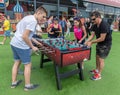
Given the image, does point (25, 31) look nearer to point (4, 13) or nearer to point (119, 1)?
point (4, 13)

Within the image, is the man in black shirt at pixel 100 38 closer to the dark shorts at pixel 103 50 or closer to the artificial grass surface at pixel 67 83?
the dark shorts at pixel 103 50

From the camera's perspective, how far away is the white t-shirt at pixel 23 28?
283 centimetres

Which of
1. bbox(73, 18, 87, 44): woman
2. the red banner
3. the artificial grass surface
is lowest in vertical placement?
the artificial grass surface

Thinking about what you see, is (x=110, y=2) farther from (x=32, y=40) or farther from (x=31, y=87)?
(x=31, y=87)

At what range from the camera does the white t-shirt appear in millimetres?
2826

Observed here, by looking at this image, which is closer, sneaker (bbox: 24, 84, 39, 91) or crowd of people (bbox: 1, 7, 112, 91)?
crowd of people (bbox: 1, 7, 112, 91)

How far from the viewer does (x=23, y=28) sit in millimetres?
2957

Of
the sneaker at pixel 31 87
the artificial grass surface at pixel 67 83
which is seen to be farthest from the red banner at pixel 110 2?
the sneaker at pixel 31 87

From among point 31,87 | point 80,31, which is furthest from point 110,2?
point 31,87

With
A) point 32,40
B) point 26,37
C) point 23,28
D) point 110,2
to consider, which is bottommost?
point 32,40

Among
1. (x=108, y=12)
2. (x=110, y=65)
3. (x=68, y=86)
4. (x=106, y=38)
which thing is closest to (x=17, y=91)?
(x=68, y=86)

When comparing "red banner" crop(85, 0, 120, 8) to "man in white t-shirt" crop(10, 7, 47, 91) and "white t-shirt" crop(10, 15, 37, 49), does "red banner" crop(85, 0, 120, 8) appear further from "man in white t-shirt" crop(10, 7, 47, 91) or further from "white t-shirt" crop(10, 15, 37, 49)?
"white t-shirt" crop(10, 15, 37, 49)

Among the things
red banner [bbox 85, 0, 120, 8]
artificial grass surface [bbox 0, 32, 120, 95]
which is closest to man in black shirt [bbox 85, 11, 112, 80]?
artificial grass surface [bbox 0, 32, 120, 95]

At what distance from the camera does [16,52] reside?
10.6 ft
